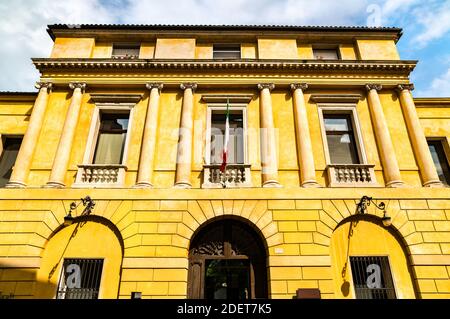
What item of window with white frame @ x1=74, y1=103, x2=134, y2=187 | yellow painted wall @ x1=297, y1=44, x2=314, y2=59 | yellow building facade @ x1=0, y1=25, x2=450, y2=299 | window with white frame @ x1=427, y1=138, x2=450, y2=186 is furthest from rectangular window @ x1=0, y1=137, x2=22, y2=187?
window with white frame @ x1=427, y1=138, x2=450, y2=186

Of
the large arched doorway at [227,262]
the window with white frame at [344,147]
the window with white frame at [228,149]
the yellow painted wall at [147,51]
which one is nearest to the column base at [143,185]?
the window with white frame at [228,149]

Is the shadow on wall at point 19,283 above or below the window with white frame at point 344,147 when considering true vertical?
below

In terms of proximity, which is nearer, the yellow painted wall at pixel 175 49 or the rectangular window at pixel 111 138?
the rectangular window at pixel 111 138

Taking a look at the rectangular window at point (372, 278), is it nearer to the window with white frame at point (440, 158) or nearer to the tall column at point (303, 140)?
the tall column at point (303, 140)

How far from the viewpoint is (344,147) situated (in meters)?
10.8

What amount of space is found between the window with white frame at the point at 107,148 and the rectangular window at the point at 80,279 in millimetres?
2318

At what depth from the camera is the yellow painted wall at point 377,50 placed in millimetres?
11961

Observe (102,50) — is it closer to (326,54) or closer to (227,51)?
(227,51)

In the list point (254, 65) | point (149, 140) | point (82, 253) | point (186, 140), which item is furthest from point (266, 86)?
point (82, 253)

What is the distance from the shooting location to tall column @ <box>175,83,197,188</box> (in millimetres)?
9672

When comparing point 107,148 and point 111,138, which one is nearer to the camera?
point 107,148

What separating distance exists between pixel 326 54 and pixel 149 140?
808 centimetres

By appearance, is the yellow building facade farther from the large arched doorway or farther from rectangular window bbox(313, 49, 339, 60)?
rectangular window bbox(313, 49, 339, 60)
